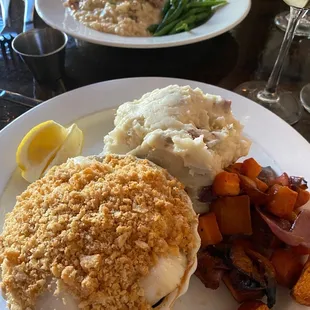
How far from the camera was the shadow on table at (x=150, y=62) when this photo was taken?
8.84 ft

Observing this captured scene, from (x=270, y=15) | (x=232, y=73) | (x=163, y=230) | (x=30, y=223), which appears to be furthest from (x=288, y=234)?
(x=270, y=15)

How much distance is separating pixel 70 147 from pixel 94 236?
0.76 m

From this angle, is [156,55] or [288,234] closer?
[288,234]

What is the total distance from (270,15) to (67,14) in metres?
1.58

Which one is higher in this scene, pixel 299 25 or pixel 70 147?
pixel 299 25

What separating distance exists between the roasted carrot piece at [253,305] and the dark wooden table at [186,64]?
134 centimetres

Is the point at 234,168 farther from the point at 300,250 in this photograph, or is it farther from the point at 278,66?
the point at 278,66

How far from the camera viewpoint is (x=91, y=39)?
2.56m

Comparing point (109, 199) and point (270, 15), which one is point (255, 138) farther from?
point (270, 15)

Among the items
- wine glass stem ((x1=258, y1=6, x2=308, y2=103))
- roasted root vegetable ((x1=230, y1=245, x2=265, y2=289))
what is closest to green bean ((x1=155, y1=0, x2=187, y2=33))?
wine glass stem ((x1=258, y1=6, x2=308, y2=103))

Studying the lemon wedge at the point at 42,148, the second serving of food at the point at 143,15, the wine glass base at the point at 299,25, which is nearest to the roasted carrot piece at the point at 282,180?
the lemon wedge at the point at 42,148

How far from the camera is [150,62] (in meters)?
2.79

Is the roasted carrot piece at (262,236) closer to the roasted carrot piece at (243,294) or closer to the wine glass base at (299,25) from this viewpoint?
the roasted carrot piece at (243,294)

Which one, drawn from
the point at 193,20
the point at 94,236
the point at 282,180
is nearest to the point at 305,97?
the point at 193,20
